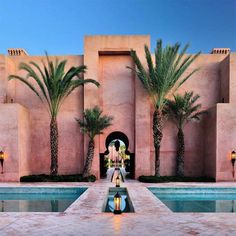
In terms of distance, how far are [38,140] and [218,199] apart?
1022 centimetres

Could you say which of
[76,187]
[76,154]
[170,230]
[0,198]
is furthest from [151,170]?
[170,230]

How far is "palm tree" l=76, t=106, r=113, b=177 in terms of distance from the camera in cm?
1483

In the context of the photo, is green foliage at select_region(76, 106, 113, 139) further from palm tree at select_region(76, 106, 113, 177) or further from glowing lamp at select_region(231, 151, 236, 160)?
glowing lamp at select_region(231, 151, 236, 160)

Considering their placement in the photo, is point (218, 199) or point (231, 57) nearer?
point (218, 199)

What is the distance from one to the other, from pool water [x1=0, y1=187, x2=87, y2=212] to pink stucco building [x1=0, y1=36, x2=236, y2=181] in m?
3.63

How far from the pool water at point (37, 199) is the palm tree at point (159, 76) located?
5.15 meters

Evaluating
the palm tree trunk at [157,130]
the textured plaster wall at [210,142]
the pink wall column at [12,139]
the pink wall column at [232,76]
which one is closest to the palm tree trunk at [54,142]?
the pink wall column at [12,139]

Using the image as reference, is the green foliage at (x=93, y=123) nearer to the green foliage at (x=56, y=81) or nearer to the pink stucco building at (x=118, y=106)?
the pink stucco building at (x=118, y=106)

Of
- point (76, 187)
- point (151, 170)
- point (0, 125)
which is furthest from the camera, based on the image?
point (151, 170)

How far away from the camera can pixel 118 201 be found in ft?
23.2

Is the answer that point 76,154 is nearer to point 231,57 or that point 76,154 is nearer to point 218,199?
point 218,199

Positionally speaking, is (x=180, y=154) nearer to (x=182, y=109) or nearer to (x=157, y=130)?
(x=157, y=130)

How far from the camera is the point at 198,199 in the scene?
34.9 ft

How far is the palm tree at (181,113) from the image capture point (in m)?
15.1
